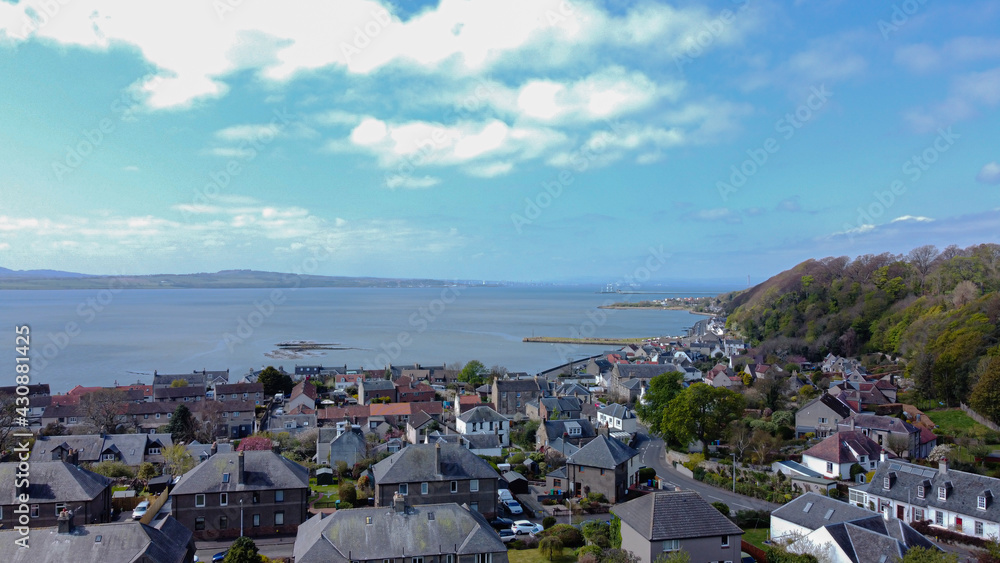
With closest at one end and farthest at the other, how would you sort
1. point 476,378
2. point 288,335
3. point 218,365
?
point 476,378 < point 218,365 < point 288,335

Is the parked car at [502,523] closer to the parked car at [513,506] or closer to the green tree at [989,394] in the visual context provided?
the parked car at [513,506]

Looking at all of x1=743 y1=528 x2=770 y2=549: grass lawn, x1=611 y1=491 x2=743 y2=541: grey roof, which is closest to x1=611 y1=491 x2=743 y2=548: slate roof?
x1=611 y1=491 x2=743 y2=541: grey roof

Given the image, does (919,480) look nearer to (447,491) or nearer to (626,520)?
(626,520)

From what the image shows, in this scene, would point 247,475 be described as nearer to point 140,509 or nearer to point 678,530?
point 140,509

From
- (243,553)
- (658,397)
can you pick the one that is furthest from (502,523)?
(658,397)

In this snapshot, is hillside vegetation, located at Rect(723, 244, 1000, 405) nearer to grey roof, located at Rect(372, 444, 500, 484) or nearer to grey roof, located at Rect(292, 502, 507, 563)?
grey roof, located at Rect(372, 444, 500, 484)

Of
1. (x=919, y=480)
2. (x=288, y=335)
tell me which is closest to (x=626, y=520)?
(x=919, y=480)

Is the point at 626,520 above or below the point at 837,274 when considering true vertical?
below

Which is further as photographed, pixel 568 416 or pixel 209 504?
pixel 568 416
